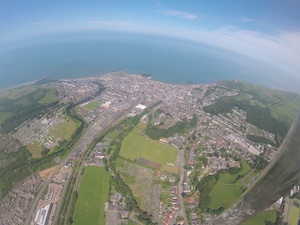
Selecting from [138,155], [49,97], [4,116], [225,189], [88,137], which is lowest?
[4,116]

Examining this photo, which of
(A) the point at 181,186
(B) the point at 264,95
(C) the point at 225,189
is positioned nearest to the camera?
(C) the point at 225,189

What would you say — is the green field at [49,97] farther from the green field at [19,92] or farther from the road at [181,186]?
the road at [181,186]

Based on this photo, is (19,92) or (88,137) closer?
(88,137)

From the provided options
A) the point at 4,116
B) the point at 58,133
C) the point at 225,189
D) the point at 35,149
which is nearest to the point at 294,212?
the point at 225,189

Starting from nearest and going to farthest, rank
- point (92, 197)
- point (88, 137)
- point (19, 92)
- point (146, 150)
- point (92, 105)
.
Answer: point (92, 197) → point (146, 150) → point (88, 137) → point (92, 105) → point (19, 92)

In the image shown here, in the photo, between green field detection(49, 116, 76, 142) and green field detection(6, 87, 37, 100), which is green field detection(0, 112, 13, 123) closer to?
green field detection(6, 87, 37, 100)

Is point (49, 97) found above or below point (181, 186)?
below

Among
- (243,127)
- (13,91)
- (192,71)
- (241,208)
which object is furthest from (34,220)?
(192,71)

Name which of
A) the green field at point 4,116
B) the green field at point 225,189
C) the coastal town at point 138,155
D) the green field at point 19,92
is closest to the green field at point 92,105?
the coastal town at point 138,155

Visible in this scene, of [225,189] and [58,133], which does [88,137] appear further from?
[225,189]
